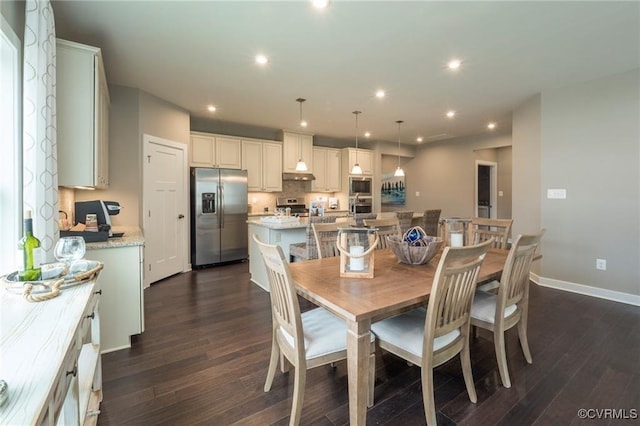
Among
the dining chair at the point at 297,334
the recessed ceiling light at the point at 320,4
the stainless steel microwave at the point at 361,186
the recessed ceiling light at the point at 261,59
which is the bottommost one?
the dining chair at the point at 297,334

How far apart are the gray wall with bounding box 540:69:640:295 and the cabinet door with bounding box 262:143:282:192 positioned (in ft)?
14.2

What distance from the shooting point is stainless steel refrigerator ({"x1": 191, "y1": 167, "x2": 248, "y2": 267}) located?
187 inches

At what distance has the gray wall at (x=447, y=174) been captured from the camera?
655cm

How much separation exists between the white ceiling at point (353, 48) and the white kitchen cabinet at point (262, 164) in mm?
1313

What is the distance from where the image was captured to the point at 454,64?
10.0 ft

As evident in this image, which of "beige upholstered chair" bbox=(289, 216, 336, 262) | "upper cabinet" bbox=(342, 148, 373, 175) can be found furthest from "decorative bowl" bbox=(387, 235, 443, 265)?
"upper cabinet" bbox=(342, 148, 373, 175)

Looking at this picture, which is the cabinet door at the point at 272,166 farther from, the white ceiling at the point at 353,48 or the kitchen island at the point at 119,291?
the kitchen island at the point at 119,291

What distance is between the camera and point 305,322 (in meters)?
1.75

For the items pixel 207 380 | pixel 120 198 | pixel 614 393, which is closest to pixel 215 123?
pixel 120 198

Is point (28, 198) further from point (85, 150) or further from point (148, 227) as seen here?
point (148, 227)

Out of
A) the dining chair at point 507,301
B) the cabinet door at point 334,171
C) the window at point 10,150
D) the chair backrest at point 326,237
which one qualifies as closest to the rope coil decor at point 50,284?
the window at point 10,150

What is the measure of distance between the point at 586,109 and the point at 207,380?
4902mm

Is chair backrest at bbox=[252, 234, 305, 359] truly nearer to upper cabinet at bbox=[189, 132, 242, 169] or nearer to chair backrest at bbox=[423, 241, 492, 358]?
chair backrest at bbox=[423, 241, 492, 358]

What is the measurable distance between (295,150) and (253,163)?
0.97 m
